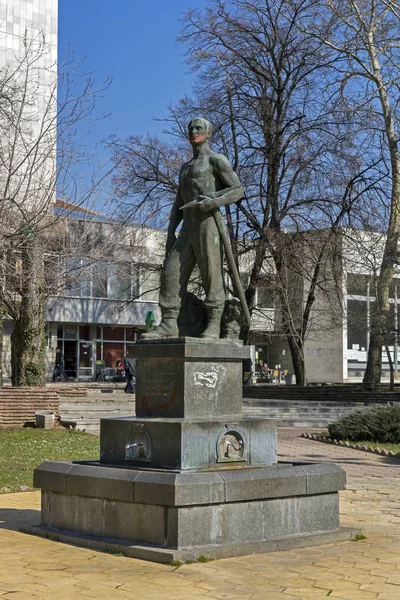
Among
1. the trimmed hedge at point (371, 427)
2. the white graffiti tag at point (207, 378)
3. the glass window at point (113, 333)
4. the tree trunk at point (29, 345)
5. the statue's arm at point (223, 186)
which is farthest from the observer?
the glass window at point (113, 333)

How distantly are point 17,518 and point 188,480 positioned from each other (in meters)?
3.08

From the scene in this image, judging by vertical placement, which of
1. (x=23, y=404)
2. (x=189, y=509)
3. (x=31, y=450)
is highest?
(x=23, y=404)

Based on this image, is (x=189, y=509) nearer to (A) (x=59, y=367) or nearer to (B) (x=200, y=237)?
(B) (x=200, y=237)

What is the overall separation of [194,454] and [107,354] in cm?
4746

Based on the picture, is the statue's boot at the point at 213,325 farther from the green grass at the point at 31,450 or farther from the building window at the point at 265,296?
the building window at the point at 265,296

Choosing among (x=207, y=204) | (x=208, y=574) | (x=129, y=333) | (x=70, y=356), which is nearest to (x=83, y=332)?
(x=70, y=356)

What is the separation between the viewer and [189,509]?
774cm

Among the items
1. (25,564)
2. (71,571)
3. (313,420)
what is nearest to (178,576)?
(71,571)

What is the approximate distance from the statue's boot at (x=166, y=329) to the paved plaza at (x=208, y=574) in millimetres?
2216

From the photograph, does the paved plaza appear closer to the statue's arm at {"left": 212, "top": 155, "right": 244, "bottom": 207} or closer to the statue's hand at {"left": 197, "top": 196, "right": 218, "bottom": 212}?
the statue's hand at {"left": 197, "top": 196, "right": 218, "bottom": 212}

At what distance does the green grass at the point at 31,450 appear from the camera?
13.5 metres

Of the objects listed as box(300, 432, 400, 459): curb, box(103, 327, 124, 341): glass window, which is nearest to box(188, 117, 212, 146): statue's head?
box(300, 432, 400, 459): curb

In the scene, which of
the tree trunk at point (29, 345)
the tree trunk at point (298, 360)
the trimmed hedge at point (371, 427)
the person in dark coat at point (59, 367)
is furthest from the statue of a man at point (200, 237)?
the person in dark coat at point (59, 367)

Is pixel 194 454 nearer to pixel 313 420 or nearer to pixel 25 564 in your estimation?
pixel 25 564
